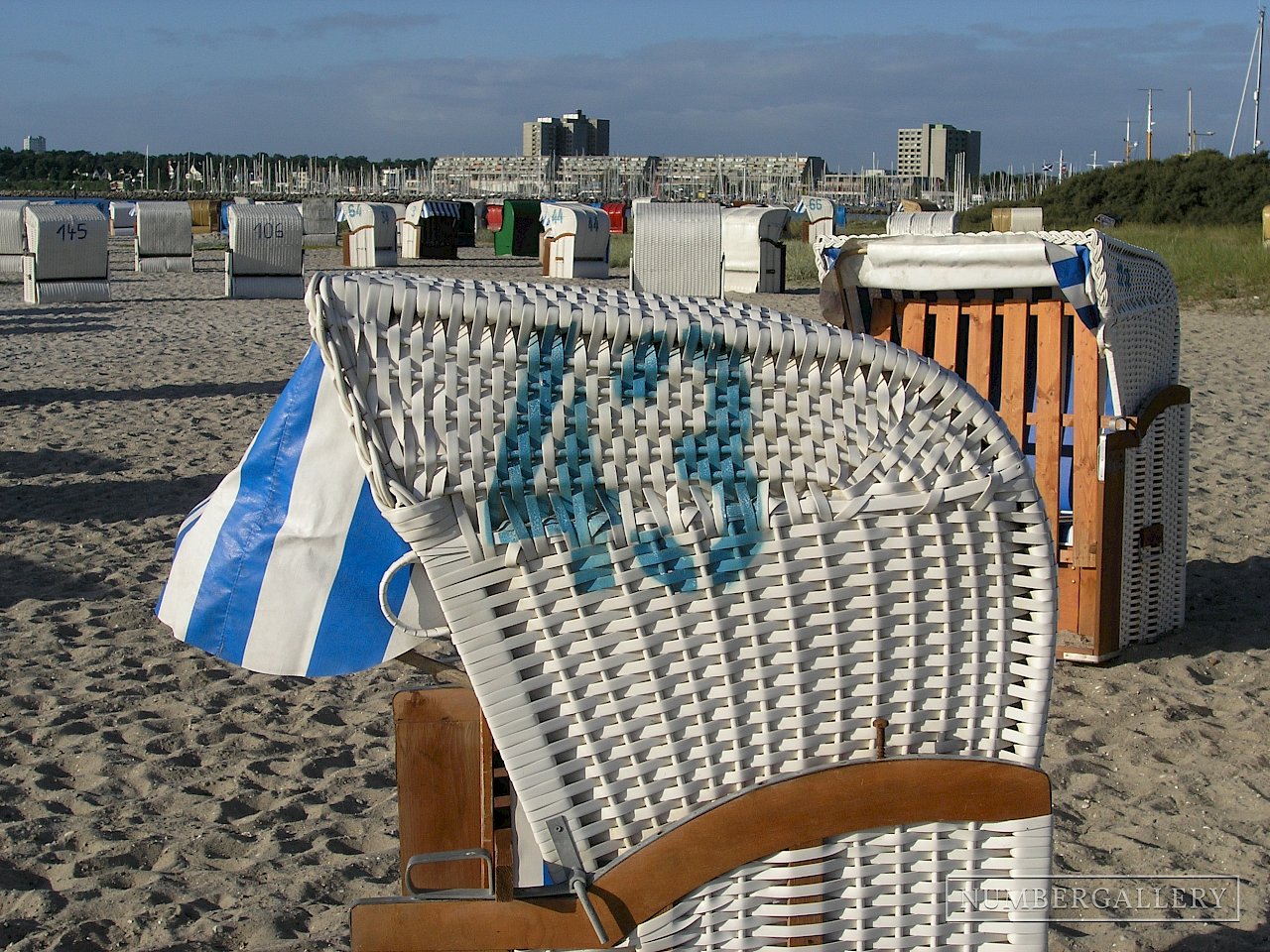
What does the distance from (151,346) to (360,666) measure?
13.4m

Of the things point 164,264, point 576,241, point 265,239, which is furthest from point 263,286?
point 576,241

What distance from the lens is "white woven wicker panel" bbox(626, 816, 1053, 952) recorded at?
1486mm

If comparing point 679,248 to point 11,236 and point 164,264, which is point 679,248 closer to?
point 164,264

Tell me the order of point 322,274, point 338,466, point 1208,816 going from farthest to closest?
1. point 1208,816
2. point 338,466
3. point 322,274

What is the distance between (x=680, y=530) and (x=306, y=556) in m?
0.50

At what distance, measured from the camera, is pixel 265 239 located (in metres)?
20.3

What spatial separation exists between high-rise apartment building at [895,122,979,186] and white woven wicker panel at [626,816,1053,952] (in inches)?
3284

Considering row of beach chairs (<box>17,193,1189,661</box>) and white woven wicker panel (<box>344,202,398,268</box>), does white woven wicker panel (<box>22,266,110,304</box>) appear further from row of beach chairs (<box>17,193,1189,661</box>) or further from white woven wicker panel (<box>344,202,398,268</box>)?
row of beach chairs (<box>17,193,1189,661</box>)

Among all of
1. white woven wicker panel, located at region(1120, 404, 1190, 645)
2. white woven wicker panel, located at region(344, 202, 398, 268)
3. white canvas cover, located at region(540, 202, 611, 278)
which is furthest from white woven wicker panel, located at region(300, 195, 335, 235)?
white woven wicker panel, located at region(1120, 404, 1190, 645)

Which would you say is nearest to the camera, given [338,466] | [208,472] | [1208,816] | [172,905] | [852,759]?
[852,759]

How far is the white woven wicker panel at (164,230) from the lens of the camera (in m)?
26.0

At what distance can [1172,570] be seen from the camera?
4.80 meters

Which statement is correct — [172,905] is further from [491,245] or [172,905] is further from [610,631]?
[491,245]

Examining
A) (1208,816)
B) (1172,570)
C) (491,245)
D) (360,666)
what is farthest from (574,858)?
(491,245)
